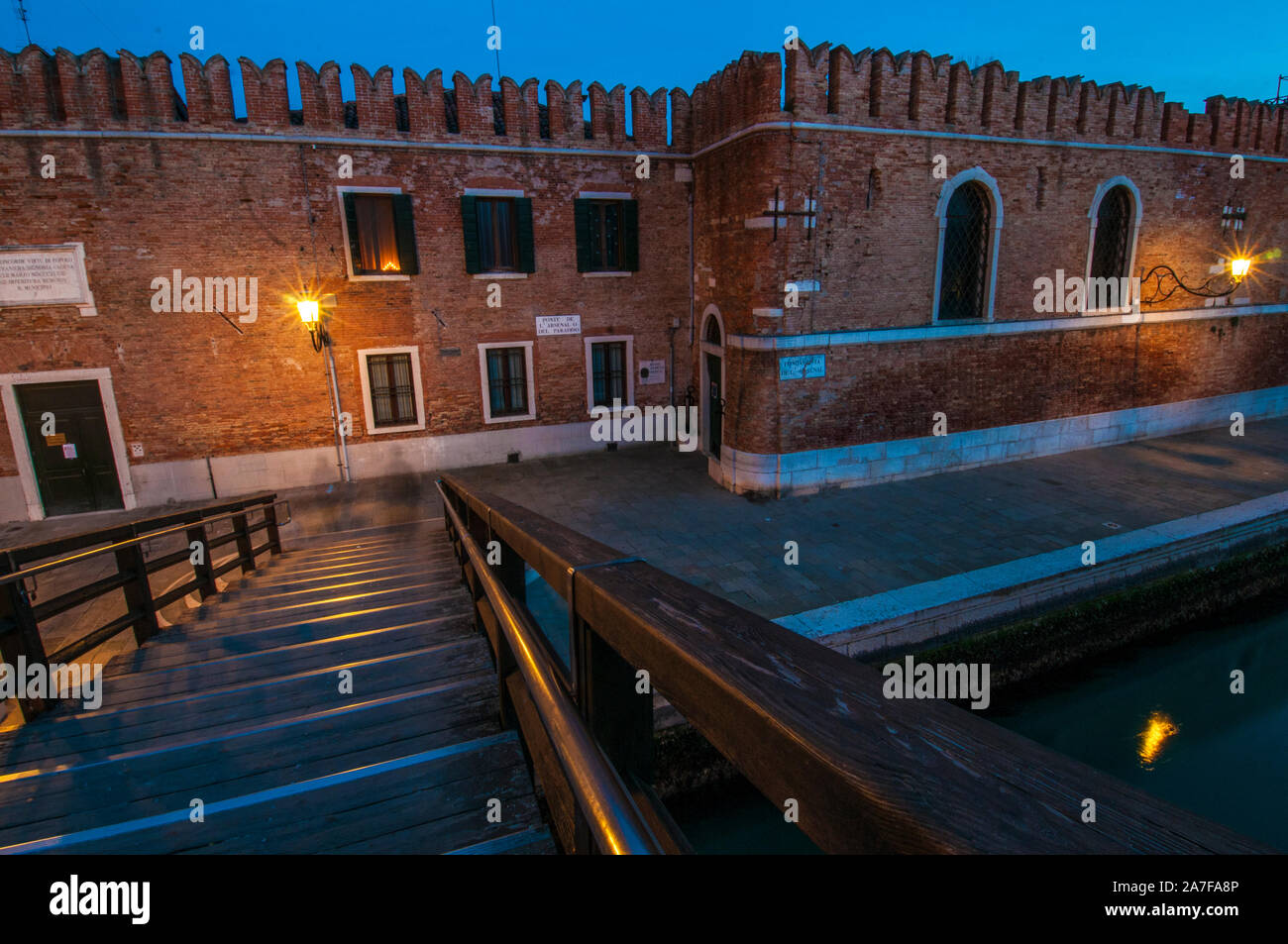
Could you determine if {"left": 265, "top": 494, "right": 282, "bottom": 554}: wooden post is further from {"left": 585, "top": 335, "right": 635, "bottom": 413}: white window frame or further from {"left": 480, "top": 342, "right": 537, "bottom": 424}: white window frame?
{"left": 585, "top": 335, "right": 635, "bottom": 413}: white window frame

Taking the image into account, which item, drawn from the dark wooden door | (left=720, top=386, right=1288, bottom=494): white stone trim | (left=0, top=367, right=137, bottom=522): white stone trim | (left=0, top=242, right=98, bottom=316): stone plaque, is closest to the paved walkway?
(left=720, top=386, right=1288, bottom=494): white stone trim

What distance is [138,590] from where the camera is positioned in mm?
4445

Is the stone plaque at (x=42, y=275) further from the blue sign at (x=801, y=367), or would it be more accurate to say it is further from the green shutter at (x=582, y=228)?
the blue sign at (x=801, y=367)

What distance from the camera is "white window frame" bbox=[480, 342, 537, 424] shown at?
1305cm

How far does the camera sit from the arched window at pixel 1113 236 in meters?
12.8

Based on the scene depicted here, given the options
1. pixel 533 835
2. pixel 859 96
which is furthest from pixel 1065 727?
pixel 859 96

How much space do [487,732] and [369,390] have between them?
37.1ft

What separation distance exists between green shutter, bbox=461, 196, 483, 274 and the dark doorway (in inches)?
192

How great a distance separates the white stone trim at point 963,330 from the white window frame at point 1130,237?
0.44 feet

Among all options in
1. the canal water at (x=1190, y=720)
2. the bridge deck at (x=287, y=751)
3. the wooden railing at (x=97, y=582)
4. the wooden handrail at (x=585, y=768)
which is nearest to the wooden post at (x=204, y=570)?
the wooden railing at (x=97, y=582)

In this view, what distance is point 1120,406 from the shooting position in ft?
44.7

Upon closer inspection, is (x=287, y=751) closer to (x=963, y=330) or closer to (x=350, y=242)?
(x=350, y=242)
